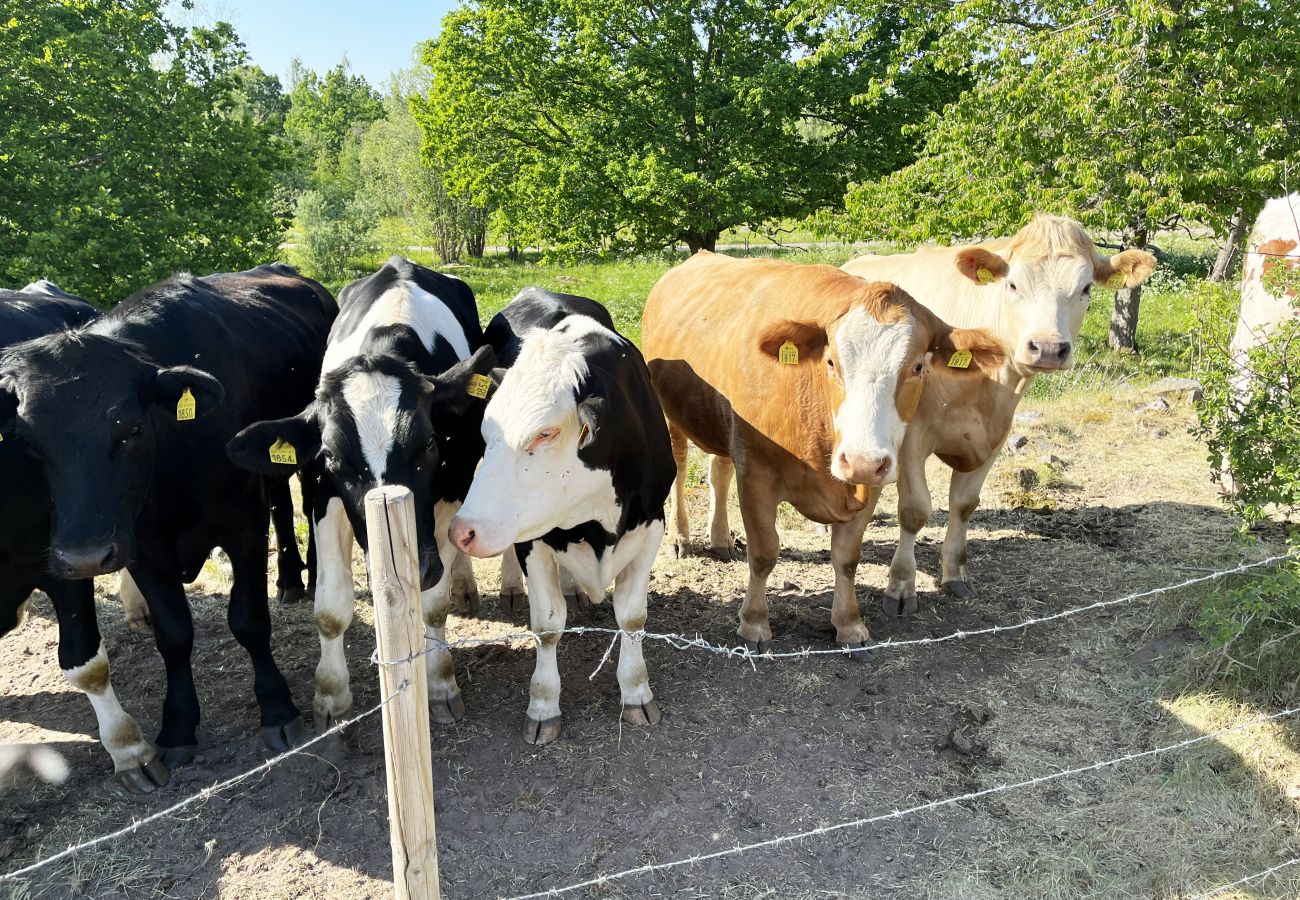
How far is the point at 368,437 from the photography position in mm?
3568

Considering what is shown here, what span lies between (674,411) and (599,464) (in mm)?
1987

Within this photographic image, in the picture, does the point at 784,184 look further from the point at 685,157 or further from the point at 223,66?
the point at 223,66

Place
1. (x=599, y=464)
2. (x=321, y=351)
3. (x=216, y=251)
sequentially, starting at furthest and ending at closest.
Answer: (x=216, y=251)
(x=321, y=351)
(x=599, y=464)

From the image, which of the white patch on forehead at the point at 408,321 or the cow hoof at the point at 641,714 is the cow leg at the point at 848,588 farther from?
the white patch on forehead at the point at 408,321

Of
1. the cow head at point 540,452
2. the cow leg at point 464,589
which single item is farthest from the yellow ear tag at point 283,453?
the cow leg at point 464,589

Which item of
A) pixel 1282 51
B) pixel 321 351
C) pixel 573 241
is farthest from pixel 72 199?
pixel 1282 51

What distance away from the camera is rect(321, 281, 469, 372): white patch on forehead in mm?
4348

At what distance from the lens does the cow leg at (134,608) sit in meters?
5.42

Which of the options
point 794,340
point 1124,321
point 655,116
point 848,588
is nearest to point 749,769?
point 848,588

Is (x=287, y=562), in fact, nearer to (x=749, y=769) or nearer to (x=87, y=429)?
(x=87, y=429)

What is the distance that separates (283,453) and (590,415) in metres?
1.33

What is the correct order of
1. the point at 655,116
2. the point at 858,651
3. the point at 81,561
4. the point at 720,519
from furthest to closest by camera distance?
the point at 655,116 → the point at 720,519 → the point at 858,651 → the point at 81,561

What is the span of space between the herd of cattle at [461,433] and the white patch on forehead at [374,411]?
0.01m

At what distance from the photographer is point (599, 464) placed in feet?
12.8
